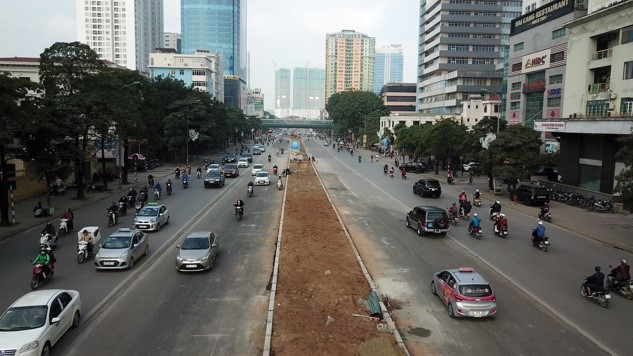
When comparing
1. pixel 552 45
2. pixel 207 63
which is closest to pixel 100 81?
pixel 552 45

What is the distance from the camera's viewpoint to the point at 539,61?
64750 millimetres

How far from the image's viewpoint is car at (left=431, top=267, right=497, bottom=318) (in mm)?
14219

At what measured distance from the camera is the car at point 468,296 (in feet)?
46.6

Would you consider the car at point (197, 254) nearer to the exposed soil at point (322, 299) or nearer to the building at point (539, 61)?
the exposed soil at point (322, 299)

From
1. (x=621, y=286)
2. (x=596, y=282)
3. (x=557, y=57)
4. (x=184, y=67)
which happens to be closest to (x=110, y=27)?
(x=184, y=67)

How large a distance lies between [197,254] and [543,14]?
62.4 metres

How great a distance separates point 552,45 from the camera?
62.1 metres

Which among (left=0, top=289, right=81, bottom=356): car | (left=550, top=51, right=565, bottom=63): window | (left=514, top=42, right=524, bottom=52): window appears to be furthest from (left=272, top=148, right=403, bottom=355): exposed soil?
(left=514, top=42, right=524, bottom=52): window

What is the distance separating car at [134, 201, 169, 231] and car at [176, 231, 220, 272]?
23.2ft

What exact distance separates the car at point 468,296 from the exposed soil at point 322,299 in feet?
8.14

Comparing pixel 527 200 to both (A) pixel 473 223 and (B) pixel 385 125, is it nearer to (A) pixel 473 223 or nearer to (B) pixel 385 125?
(A) pixel 473 223

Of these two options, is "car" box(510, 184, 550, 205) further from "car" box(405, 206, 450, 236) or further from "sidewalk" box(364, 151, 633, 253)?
"car" box(405, 206, 450, 236)

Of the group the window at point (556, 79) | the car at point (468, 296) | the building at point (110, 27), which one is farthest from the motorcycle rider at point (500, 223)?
→ the building at point (110, 27)

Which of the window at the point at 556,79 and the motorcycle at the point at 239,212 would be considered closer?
the motorcycle at the point at 239,212
